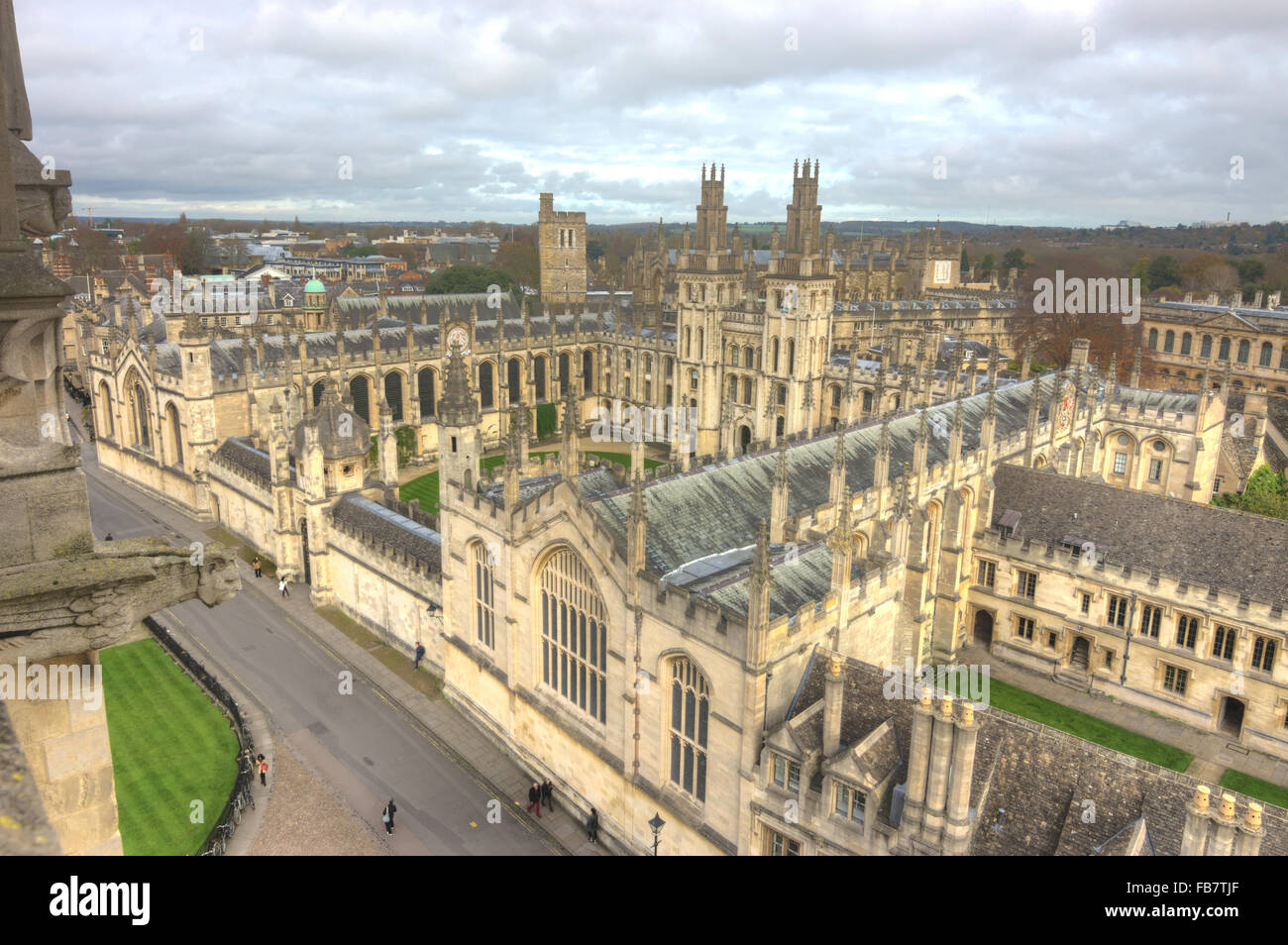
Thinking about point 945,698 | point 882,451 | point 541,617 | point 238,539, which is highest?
point 882,451

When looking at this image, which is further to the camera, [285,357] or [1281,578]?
[285,357]

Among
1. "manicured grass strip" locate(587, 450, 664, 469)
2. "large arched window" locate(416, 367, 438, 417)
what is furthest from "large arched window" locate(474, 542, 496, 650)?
"large arched window" locate(416, 367, 438, 417)

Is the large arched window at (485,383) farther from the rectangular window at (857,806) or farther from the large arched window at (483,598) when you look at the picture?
the rectangular window at (857,806)

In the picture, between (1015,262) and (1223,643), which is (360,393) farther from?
(1015,262)

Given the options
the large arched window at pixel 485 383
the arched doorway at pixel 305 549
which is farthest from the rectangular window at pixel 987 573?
the large arched window at pixel 485 383

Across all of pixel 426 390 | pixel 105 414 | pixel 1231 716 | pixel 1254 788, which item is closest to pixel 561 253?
pixel 426 390
